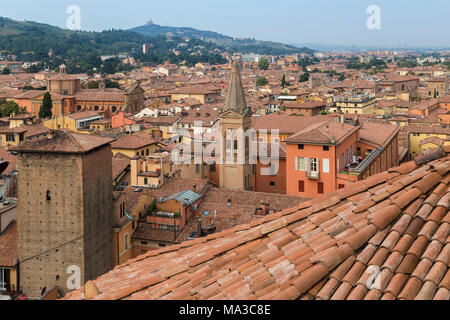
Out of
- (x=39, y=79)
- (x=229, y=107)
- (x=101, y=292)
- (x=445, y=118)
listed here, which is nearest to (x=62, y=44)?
(x=39, y=79)

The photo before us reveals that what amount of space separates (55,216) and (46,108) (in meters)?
34.0

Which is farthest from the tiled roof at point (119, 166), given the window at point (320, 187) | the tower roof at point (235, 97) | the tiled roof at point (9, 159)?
the window at point (320, 187)

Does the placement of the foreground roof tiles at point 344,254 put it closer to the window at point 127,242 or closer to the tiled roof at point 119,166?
the window at point 127,242

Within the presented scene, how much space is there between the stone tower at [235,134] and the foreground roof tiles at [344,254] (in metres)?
19.5

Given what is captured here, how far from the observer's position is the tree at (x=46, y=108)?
150 ft

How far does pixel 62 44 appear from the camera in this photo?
133 meters

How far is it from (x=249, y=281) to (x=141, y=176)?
626 inches

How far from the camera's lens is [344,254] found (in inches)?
113

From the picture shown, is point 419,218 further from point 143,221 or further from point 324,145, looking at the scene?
point 324,145

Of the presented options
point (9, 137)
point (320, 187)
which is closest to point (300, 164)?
point (320, 187)

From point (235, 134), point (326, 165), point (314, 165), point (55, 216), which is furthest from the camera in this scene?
point (235, 134)

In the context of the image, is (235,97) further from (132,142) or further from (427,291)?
(427,291)

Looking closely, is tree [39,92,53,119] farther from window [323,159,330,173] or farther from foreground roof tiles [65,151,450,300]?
foreground roof tiles [65,151,450,300]

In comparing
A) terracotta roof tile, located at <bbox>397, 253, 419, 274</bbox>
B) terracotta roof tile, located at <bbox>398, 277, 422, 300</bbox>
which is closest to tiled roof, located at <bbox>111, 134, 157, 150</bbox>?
terracotta roof tile, located at <bbox>397, 253, 419, 274</bbox>
